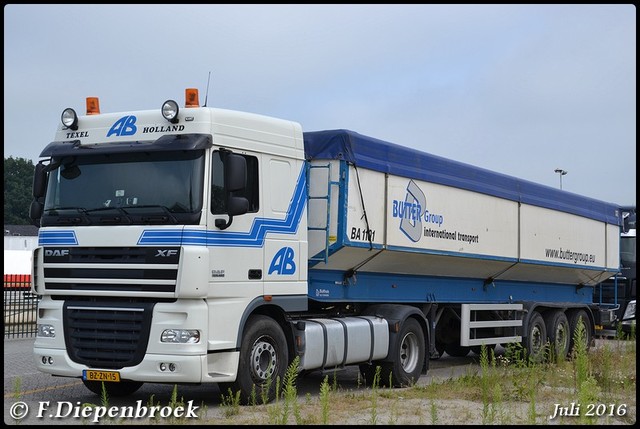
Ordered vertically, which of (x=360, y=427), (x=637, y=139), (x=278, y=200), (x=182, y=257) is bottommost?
(x=360, y=427)

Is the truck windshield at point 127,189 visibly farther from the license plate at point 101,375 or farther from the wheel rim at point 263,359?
the wheel rim at point 263,359

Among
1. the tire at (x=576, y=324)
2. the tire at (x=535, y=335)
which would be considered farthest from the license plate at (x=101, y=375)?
the tire at (x=576, y=324)

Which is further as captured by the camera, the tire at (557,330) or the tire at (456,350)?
the tire at (557,330)

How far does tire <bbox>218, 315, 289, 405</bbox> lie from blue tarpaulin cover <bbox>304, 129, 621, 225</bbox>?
2591mm

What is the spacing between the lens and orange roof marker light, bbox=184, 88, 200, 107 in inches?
414

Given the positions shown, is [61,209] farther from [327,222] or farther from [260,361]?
[327,222]

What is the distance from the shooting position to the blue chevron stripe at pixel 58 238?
10336 millimetres

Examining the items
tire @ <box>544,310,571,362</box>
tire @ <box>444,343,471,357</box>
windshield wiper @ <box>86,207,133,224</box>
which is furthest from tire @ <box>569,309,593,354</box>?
windshield wiper @ <box>86,207,133,224</box>

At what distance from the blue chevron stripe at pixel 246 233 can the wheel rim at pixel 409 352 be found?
3.15 meters

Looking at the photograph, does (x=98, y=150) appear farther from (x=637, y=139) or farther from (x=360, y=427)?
(x=637, y=139)

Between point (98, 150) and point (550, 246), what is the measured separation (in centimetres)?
1041

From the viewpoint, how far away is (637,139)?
35.5ft

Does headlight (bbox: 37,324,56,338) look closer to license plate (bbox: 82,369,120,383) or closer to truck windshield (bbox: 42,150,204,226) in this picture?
license plate (bbox: 82,369,120,383)

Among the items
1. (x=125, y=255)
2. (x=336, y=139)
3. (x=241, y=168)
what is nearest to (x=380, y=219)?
(x=336, y=139)
